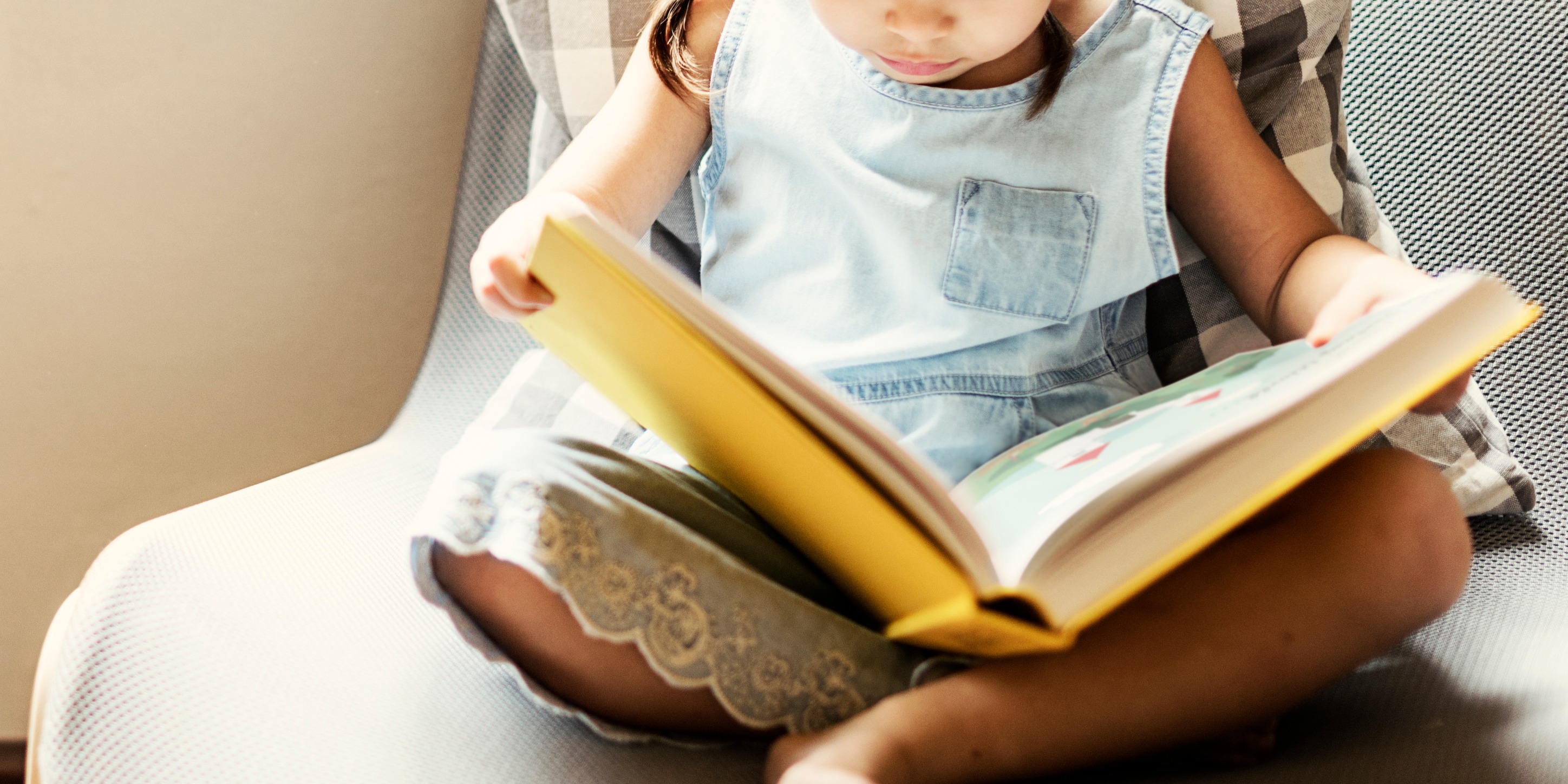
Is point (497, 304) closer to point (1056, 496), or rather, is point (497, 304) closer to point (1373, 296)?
point (1056, 496)

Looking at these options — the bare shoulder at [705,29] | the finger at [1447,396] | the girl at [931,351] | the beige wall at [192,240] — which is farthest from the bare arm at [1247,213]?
the beige wall at [192,240]

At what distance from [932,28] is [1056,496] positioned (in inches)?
11.2

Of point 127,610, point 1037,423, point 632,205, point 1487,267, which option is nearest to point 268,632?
point 127,610

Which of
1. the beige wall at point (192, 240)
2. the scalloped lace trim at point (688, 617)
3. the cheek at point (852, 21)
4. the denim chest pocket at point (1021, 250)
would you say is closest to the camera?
the scalloped lace trim at point (688, 617)

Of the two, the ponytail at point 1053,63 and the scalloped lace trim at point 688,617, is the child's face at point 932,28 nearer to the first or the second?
the ponytail at point 1053,63

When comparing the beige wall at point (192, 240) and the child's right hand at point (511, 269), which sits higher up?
the child's right hand at point (511, 269)

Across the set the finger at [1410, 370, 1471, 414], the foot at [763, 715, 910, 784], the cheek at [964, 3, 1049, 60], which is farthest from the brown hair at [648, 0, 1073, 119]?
the foot at [763, 715, 910, 784]

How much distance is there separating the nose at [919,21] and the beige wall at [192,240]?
0.69 metres

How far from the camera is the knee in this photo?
567 millimetres

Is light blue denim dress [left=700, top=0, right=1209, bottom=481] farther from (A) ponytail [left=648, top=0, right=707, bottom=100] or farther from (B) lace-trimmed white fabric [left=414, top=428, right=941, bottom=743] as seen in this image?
(B) lace-trimmed white fabric [left=414, top=428, right=941, bottom=743]

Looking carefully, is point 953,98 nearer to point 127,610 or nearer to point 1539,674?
point 1539,674

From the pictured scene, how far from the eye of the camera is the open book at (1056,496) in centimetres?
44

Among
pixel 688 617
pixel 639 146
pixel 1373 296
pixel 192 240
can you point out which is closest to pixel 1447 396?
pixel 1373 296

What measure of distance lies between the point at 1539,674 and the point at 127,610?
0.81 metres
